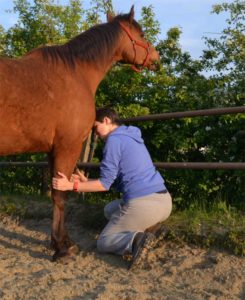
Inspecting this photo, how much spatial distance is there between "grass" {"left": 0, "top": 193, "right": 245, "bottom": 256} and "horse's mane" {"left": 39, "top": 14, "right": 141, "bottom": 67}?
5.44ft

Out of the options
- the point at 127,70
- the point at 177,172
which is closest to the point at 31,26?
the point at 127,70

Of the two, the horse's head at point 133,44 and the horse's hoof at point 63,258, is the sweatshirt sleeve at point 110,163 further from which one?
the horse's head at point 133,44

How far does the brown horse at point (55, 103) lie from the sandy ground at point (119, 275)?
10.8 inches

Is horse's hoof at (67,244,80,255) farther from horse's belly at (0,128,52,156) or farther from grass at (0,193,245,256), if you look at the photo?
horse's belly at (0,128,52,156)

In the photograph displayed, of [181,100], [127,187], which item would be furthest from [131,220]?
[181,100]

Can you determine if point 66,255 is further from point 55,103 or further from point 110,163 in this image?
point 55,103

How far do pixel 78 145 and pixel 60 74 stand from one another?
0.65 metres

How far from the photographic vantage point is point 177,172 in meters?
6.10

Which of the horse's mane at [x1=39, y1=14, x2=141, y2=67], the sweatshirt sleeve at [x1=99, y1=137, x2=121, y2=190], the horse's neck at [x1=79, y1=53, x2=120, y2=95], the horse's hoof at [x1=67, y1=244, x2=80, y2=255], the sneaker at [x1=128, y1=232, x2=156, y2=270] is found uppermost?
the horse's mane at [x1=39, y1=14, x2=141, y2=67]

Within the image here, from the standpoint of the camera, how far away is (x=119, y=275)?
11.2ft

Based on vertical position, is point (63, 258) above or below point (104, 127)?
below

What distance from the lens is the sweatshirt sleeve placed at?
→ 384cm

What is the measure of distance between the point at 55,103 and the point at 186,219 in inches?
62.1

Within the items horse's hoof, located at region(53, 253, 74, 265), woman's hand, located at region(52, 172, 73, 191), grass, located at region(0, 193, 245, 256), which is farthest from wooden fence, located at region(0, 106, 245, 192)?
horse's hoof, located at region(53, 253, 74, 265)
